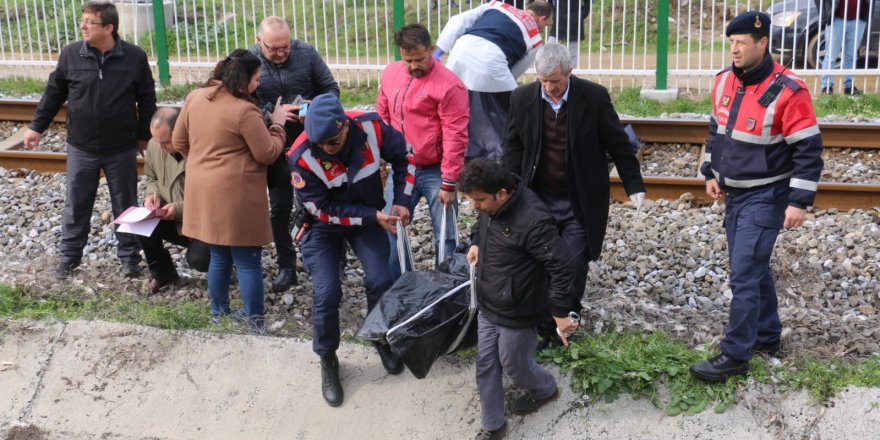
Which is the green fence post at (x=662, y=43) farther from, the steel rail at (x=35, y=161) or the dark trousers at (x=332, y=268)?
the dark trousers at (x=332, y=268)

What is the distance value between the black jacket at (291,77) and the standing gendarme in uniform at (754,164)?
278 cm

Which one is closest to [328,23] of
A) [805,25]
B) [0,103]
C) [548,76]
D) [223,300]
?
[0,103]

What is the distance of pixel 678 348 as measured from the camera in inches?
221

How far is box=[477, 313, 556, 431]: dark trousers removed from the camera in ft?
16.3

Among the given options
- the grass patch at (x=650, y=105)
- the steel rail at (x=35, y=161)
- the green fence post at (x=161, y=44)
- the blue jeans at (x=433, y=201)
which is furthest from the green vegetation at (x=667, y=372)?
the green fence post at (x=161, y=44)

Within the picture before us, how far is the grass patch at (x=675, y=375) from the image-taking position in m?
5.20

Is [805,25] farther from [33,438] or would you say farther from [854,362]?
[33,438]

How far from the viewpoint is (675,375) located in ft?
17.6

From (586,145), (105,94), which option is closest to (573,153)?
(586,145)

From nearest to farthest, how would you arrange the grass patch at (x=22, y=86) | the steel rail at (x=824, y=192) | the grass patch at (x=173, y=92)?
the steel rail at (x=824, y=192)
the grass patch at (x=173, y=92)
the grass patch at (x=22, y=86)

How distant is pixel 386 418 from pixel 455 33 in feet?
10.0

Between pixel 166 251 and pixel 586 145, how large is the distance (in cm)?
314

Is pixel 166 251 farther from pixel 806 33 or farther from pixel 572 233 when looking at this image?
pixel 806 33

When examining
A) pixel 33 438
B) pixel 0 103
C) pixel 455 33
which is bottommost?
pixel 33 438
